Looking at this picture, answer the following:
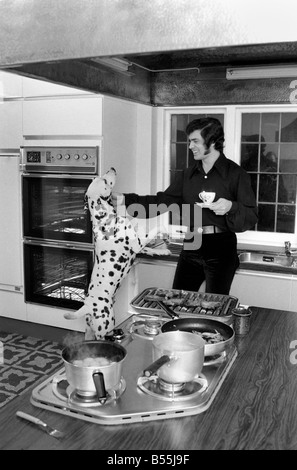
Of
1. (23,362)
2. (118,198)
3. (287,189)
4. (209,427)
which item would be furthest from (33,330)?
(209,427)

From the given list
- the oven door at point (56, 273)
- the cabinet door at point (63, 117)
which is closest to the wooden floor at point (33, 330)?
the oven door at point (56, 273)

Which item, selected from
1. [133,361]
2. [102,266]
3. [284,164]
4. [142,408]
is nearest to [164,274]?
[102,266]

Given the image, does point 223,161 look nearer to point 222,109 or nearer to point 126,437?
point 222,109

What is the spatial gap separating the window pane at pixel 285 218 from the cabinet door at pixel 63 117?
168 cm

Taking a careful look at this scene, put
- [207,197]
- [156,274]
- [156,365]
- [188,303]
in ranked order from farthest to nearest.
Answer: [156,274]
[207,197]
[188,303]
[156,365]

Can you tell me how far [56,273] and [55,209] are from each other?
54 cm

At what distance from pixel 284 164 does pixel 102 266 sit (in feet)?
6.15

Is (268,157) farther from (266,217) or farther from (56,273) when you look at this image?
(56,273)

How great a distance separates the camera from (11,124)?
404 cm

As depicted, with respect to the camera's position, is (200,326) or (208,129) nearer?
(200,326)

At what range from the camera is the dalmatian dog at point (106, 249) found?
10.3 feet

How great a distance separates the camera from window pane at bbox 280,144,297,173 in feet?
13.4

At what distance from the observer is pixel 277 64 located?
5.97ft

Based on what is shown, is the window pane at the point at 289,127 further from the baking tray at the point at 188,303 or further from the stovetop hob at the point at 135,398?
the stovetop hob at the point at 135,398
